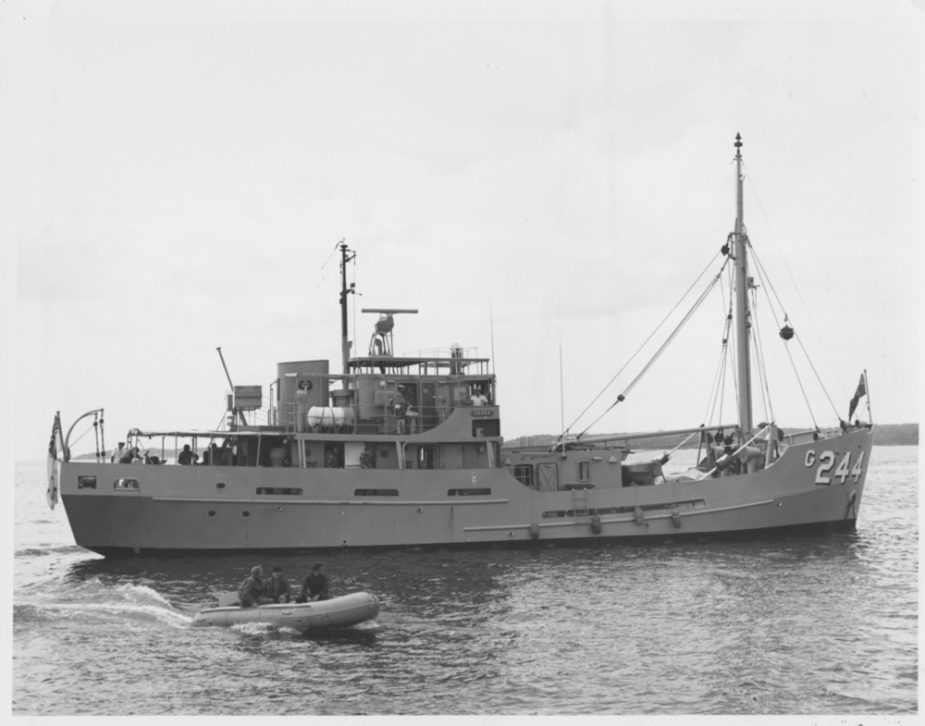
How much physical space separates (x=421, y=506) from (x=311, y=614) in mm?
9174

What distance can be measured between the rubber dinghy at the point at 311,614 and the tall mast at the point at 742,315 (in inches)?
607

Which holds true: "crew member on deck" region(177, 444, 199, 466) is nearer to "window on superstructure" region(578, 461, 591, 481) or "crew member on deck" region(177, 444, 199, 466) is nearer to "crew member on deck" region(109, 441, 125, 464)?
"crew member on deck" region(109, 441, 125, 464)

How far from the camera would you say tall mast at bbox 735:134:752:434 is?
30.8 metres

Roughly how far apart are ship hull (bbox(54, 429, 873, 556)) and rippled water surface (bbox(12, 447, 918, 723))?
79 cm

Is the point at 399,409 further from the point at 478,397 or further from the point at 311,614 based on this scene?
the point at 311,614

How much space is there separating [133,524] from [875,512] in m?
29.0

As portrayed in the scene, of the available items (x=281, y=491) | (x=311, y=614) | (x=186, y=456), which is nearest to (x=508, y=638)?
(x=311, y=614)

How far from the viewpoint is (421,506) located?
28.9 metres

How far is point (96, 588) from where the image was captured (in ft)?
80.2

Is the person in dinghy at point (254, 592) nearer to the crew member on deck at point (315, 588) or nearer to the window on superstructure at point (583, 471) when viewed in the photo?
the crew member on deck at point (315, 588)

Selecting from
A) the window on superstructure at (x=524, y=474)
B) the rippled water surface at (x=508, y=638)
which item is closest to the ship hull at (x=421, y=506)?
the rippled water surface at (x=508, y=638)

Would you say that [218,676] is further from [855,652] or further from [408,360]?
[408,360]

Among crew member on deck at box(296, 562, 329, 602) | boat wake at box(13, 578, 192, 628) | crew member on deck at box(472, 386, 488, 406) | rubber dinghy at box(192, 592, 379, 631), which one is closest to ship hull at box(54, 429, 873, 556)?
→ crew member on deck at box(472, 386, 488, 406)
